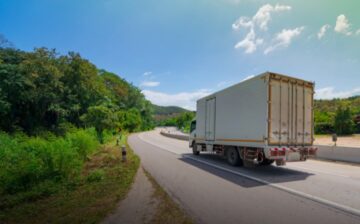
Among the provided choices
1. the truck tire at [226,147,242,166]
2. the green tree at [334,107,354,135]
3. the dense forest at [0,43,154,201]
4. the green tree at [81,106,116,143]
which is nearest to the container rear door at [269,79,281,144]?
the truck tire at [226,147,242,166]

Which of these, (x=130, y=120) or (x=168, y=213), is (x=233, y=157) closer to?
(x=168, y=213)

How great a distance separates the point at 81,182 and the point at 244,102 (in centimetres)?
703

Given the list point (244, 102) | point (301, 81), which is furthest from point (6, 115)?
point (301, 81)

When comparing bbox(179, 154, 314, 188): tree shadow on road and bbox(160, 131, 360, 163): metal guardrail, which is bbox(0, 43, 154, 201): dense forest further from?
bbox(160, 131, 360, 163): metal guardrail

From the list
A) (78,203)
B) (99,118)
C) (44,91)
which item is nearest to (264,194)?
(78,203)

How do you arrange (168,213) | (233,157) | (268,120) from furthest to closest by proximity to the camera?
1. (233,157)
2. (268,120)
3. (168,213)

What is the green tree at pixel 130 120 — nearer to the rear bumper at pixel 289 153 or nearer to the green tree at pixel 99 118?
the green tree at pixel 99 118

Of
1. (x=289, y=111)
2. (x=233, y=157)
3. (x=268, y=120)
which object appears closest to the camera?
(x=268, y=120)

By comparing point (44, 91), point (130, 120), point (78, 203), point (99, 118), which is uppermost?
point (44, 91)

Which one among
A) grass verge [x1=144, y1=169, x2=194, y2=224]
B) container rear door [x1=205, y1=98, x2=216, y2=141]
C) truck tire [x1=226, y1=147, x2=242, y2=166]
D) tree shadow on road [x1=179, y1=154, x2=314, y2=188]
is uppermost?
container rear door [x1=205, y1=98, x2=216, y2=141]

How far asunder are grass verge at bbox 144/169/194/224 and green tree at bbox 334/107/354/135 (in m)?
43.9

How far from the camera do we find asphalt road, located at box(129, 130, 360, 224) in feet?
14.3

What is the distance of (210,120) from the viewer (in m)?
12.2

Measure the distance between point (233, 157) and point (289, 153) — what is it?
2.55 meters
